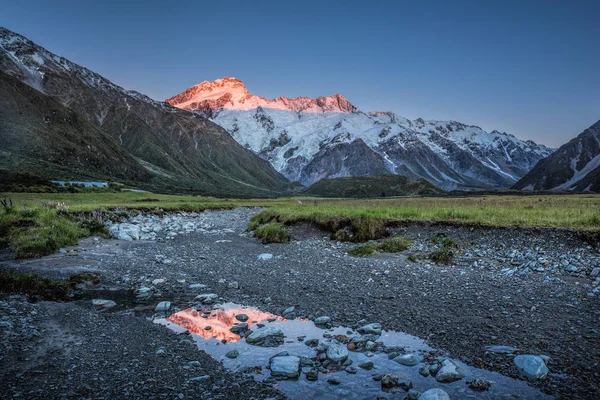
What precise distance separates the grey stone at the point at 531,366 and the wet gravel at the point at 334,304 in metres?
0.14

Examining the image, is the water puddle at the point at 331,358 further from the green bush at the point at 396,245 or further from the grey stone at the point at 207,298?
the green bush at the point at 396,245

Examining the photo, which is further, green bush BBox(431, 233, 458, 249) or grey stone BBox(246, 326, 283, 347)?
green bush BBox(431, 233, 458, 249)

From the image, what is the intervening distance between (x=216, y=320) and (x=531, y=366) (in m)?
7.17

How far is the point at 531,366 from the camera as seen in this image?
247 inches

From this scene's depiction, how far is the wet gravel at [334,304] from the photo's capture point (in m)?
6.19

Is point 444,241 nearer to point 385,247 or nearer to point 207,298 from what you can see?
point 385,247

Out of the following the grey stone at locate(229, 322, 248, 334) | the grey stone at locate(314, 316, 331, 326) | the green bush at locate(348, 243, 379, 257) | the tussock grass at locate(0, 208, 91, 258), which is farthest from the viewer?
the green bush at locate(348, 243, 379, 257)

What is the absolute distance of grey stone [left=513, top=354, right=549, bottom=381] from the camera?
6090mm

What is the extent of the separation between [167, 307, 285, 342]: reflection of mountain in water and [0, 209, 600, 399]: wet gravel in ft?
1.80

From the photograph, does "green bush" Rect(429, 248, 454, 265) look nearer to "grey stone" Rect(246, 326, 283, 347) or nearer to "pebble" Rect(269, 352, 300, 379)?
"grey stone" Rect(246, 326, 283, 347)

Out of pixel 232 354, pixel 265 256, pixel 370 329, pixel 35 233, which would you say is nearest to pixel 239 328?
pixel 232 354

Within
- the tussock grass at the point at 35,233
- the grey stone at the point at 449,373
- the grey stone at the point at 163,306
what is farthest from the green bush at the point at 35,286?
the grey stone at the point at 449,373

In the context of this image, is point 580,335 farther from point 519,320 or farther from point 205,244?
point 205,244

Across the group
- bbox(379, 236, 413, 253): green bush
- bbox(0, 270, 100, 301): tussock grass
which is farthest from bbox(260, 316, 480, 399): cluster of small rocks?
bbox(379, 236, 413, 253): green bush
